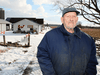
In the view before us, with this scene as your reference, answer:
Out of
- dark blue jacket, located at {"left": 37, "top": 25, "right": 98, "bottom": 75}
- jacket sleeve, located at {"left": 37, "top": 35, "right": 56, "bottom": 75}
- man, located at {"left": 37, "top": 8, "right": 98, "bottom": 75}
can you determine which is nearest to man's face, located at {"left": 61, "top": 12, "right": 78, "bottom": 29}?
man, located at {"left": 37, "top": 8, "right": 98, "bottom": 75}

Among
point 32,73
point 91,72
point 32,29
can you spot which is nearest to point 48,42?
point 91,72

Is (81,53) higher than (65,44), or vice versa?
(65,44)

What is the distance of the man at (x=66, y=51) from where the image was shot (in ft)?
6.48

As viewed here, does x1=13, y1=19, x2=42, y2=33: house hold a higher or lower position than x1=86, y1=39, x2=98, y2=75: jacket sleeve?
higher

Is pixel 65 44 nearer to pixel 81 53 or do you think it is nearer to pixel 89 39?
pixel 81 53

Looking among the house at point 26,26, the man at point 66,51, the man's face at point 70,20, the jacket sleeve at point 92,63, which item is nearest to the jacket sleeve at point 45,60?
the man at point 66,51

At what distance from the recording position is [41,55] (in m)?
2.02

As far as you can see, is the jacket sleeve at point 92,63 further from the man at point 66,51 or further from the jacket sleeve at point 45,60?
the jacket sleeve at point 45,60

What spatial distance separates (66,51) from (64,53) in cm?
6

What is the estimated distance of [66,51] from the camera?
197 cm

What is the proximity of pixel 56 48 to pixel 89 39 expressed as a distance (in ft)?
2.50

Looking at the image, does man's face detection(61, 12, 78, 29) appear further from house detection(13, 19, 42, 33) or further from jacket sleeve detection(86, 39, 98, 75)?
house detection(13, 19, 42, 33)

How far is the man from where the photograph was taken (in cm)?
197

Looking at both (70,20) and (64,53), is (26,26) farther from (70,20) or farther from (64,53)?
(64,53)
